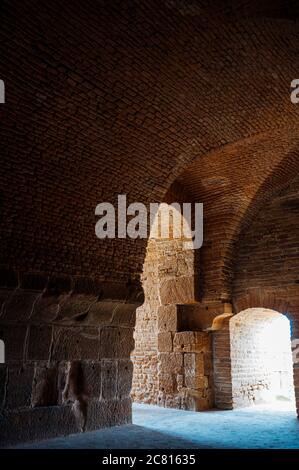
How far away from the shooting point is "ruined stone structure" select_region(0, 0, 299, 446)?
3787 mm

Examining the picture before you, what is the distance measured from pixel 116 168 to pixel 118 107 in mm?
837

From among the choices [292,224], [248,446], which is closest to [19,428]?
[248,446]

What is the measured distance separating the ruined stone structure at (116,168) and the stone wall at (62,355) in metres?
0.02

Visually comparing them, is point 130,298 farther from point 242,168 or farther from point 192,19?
point 192,19

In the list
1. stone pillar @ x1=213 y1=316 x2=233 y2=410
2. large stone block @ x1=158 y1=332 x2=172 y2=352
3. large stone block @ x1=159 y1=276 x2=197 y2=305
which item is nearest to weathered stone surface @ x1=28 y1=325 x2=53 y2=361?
large stone block @ x1=159 y1=276 x2=197 y2=305

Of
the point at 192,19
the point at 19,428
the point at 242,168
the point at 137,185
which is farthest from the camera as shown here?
the point at 242,168

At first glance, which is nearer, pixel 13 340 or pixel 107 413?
pixel 13 340

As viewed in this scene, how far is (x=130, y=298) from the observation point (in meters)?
5.91

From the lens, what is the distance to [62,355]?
545 centimetres

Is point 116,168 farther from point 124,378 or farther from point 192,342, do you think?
point 192,342

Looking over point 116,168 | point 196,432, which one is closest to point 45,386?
point 196,432

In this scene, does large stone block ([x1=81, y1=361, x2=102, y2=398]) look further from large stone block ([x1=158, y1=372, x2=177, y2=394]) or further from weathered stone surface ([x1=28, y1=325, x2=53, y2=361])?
large stone block ([x1=158, y1=372, x2=177, y2=394])

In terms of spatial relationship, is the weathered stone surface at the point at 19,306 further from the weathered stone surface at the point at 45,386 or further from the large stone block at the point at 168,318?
the large stone block at the point at 168,318
